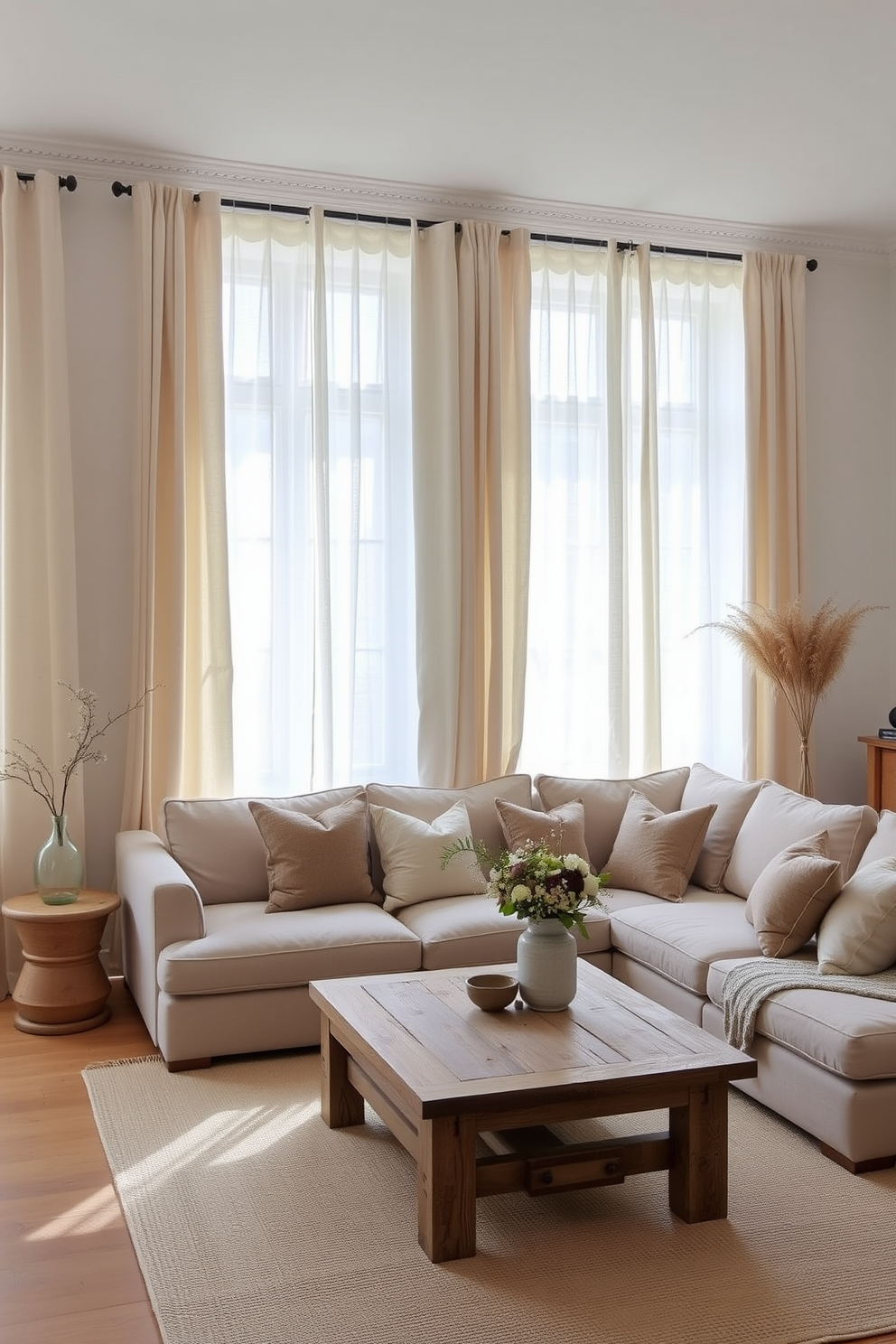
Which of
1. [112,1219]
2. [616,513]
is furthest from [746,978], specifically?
[616,513]

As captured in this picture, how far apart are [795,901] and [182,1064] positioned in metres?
2.09

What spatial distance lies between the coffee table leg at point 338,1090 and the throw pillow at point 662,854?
5.55 ft

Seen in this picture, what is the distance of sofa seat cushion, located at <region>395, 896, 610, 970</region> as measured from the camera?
14.1 ft

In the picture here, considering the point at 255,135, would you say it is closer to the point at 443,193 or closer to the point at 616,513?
the point at 443,193

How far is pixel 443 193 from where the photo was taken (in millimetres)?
5363

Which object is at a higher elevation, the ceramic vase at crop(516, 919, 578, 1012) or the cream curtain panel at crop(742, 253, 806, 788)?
the cream curtain panel at crop(742, 253, 806, 788)

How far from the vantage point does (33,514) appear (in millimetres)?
4801

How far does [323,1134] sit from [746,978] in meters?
1.35

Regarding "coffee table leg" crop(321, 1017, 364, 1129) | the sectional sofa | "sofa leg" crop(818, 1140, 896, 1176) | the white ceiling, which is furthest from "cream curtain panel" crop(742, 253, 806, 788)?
"coffee table leg" crop(321, 1017, 364, 1129)

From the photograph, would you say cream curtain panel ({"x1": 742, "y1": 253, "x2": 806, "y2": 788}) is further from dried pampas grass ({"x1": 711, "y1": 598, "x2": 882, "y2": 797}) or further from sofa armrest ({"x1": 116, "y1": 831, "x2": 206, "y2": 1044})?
sofa armrest ({"x1": 116, "y1": 831, "x2": 206, "y2": 1044})

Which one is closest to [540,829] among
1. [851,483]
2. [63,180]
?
[851,483]

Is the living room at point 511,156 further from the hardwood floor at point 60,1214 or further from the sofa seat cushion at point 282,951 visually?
the sofa seat cushion at point 282,951

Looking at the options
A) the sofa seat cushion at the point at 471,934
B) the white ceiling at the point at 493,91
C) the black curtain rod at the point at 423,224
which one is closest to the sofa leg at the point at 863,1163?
the sofa seat cushion at the point at 471,934

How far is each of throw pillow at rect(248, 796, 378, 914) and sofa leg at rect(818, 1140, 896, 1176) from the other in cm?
202
